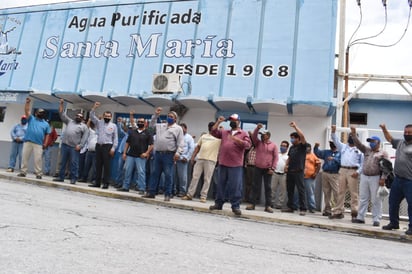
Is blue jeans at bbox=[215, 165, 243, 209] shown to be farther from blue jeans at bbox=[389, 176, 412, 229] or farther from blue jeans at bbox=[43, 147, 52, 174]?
Answer: blue jeans at bbox=[43, 147, 52, 174]

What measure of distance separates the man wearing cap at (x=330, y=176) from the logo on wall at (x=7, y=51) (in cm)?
1203

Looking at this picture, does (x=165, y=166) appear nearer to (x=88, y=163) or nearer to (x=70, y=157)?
(x=70, y=157)

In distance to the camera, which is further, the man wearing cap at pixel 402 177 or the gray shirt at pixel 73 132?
the gray shirt at pixel 73 132

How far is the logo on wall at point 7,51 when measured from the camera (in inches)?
535

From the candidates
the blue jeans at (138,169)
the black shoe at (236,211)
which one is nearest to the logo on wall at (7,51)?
the blue jeans at (138,169)

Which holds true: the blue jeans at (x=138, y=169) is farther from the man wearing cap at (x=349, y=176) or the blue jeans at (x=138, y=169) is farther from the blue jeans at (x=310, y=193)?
the man wearing cap at (x=349, y=176)

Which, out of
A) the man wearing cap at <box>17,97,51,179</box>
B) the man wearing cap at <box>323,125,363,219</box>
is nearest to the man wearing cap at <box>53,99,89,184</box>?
the man wearing cap at <box>17,97,51,179</box>

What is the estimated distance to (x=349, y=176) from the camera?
294 inches

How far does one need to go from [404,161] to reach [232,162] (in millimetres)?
3098

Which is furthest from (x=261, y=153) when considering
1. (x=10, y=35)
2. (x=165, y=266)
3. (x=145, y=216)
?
(x=10, y=35)

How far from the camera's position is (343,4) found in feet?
33.8

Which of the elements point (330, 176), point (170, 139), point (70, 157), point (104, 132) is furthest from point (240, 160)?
point (70, 157)

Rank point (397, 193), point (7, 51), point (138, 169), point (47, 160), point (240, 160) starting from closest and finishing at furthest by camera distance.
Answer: point (397, 193) → point (240, 160) → point (138, 169) → point (47, 160) → point (7, 51)

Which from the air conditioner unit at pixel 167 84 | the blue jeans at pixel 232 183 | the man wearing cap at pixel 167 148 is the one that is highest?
the air conditioner unit at pixel 167 84
